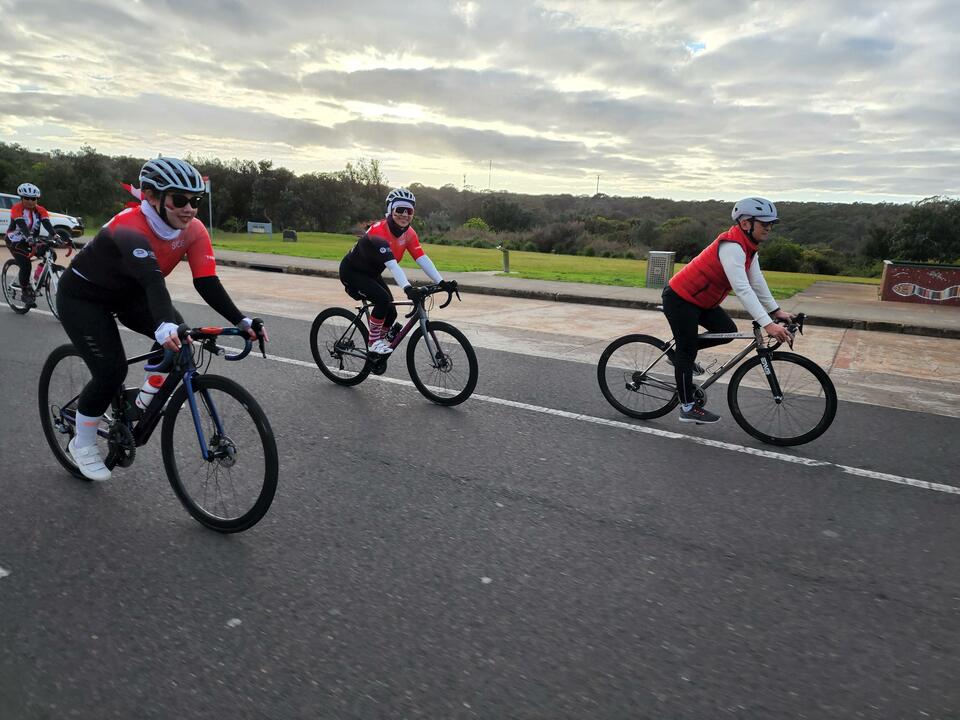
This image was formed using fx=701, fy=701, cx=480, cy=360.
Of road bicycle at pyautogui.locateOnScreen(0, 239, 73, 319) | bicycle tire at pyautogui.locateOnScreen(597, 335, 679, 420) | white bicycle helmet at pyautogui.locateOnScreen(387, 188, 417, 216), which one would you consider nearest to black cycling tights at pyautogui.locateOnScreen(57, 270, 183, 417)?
white bicycle helmet at pyautogui.locateOnScreen(387, 188, 417, 216)

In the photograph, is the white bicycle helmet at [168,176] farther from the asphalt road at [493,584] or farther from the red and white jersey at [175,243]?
the asphalt road at [493,584]

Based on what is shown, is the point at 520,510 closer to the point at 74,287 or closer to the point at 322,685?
the point at 322,685

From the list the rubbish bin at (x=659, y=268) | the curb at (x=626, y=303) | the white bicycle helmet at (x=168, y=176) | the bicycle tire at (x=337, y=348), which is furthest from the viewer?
the rubbish bin at (x=659, y=268)

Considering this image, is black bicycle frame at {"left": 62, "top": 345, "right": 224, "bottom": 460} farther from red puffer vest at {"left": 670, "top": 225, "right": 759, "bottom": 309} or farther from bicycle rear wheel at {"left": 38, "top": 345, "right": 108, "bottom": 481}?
red puffer vest at {"left": 670, "top": 225, "right": 759, "bottom": 309}

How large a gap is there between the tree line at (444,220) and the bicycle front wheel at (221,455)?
131ft

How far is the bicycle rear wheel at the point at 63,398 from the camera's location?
4.36m

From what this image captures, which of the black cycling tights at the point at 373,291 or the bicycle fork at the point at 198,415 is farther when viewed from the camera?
the black cycling tights at the point at 373,291

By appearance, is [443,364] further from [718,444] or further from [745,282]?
[745,282]

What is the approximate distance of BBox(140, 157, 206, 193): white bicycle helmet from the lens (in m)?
3.67

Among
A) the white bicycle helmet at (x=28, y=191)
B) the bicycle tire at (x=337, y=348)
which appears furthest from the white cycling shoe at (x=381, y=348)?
the white bicycle helmet at (x=28, y=191)

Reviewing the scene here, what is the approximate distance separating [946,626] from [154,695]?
3299 millimetres

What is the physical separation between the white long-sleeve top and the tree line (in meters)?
37.0

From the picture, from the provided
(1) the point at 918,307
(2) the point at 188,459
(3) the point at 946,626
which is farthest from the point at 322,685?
(1) the point at 918,307

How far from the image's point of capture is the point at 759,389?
594 cm
